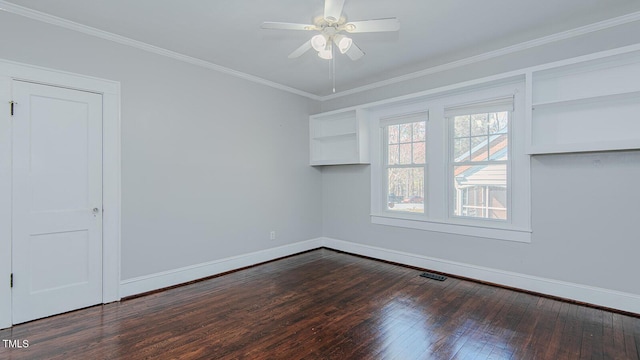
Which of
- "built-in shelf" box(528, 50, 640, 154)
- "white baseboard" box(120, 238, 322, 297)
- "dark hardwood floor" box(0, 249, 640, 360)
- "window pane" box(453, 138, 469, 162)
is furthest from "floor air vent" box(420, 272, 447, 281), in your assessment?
"white baseboard" box(120, 238, 322, 297)

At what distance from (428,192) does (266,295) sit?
8.30 ft

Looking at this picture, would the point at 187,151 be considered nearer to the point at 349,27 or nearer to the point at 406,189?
the point at 349,27

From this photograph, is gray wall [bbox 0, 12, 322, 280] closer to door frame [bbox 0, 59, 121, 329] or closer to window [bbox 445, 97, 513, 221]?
door frame [bbox 0, 59, 121, 329]

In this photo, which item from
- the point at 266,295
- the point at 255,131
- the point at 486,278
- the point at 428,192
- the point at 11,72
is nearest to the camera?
the point at 11,72

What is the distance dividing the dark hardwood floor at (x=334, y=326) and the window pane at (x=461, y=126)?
6.17ft

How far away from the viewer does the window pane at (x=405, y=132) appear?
4480 millimetres

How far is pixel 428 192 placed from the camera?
167 inches

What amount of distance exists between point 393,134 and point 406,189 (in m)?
0.87

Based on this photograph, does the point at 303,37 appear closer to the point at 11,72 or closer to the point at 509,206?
the point at 11,72

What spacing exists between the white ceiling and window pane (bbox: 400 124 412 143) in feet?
2.94

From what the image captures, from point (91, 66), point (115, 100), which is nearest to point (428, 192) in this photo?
point (115, 100)

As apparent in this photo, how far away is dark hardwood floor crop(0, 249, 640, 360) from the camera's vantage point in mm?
2270

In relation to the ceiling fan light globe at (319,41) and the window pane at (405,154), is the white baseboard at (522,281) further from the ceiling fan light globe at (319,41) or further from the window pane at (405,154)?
the ceiling fan light globe at (319,41)

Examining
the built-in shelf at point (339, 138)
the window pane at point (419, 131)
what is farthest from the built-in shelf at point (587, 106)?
the built-in shelf at point (339, 138)
